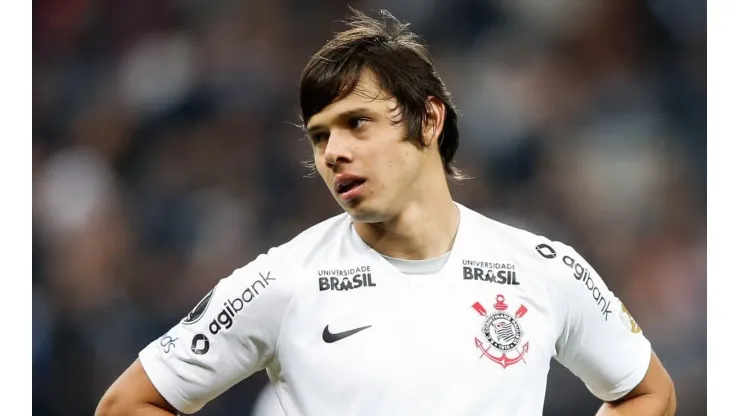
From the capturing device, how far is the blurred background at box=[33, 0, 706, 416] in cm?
404

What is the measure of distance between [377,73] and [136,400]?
115 centimetres

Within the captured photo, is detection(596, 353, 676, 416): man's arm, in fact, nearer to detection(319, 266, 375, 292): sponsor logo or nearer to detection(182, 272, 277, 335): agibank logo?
detection(319, 266, 375, 292): sponsor logo

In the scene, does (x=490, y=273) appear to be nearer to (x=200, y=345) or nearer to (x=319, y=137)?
(x=319, y=137)

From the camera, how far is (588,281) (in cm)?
276

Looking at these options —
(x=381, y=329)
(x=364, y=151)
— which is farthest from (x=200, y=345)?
(x=364, y=151)

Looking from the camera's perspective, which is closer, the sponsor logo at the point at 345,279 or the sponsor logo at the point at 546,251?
the sponsor logo at the point at 345,279

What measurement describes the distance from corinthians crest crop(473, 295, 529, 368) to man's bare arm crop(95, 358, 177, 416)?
3.02ft

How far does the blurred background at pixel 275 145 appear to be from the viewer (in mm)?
4035

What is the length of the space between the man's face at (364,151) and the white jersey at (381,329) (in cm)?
23

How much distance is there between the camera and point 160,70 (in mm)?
4262

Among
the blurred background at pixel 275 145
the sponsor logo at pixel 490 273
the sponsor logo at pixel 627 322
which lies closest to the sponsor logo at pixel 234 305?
the sponsor logo at pixel 490 273

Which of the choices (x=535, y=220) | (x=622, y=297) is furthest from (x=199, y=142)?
(x=622, y=297)

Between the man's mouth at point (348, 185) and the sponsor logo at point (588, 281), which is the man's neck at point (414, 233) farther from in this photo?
Result: the sponsor logo at point (588, 281)
